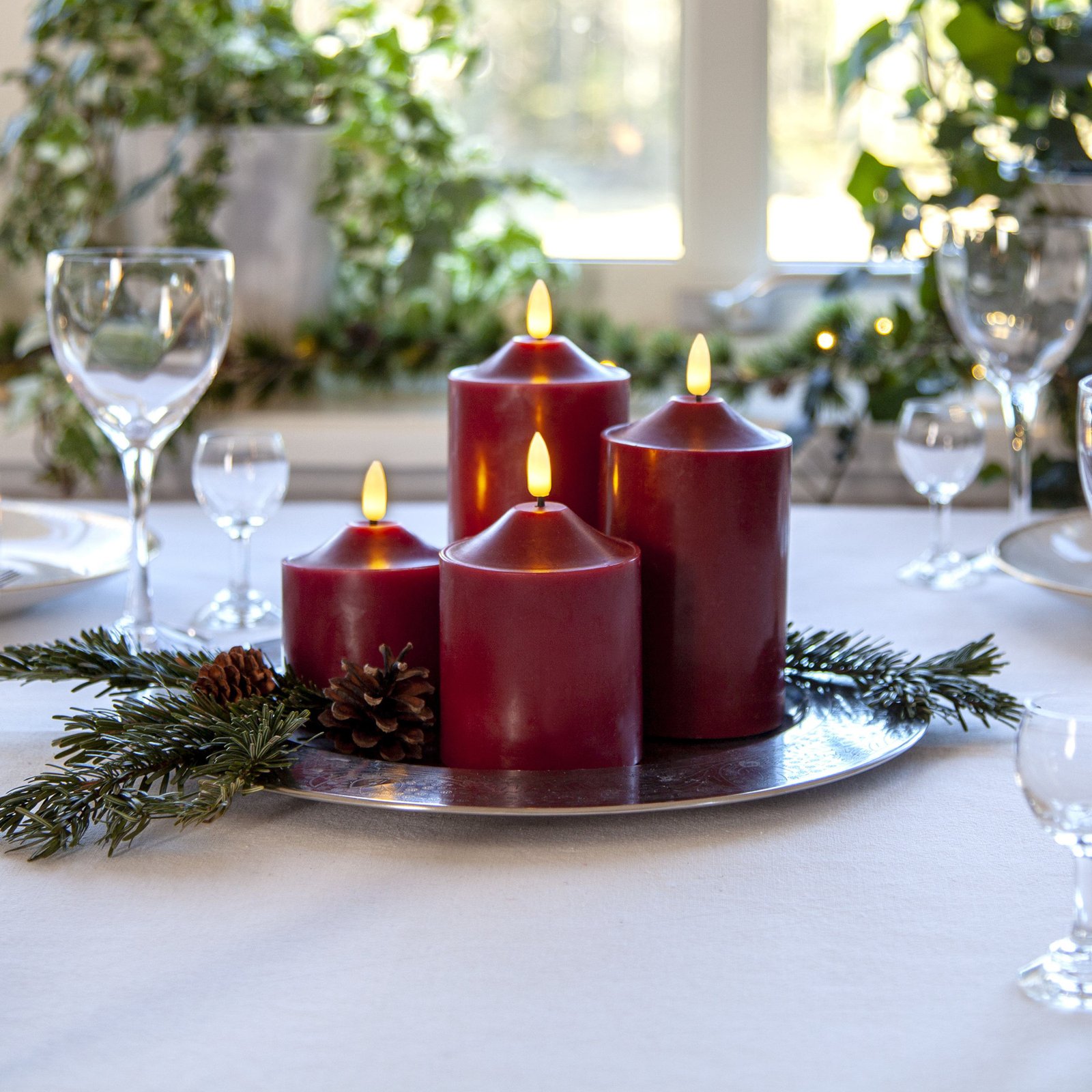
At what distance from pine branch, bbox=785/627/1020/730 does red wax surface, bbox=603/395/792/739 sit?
8cm

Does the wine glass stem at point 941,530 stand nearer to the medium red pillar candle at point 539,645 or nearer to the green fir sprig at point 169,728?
the green fir sprig at point 169,728

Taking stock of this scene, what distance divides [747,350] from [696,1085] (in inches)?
64.9

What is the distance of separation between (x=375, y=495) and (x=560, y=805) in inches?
7.2

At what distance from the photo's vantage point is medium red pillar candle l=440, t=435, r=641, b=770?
554 millimetres

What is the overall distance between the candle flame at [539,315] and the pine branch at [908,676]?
198 mm

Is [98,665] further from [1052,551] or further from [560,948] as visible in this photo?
[1052,551]

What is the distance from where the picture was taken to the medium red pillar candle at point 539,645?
0.55 meters

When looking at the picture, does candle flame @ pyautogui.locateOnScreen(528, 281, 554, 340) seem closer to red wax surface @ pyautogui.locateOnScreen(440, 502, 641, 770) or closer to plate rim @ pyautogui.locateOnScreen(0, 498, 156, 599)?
red wax surface @ pyautogui.locateOnScreen(440, 502, 641, 770)

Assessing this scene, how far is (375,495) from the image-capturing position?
2.11 feet

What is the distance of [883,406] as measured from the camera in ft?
5.15

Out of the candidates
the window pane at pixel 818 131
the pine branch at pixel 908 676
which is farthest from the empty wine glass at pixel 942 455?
the window pane at pixel 818 131

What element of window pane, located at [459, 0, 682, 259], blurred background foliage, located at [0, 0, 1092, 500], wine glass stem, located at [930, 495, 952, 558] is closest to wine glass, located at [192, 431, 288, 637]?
wine glass stem, located at [930, 495, 952, 558]

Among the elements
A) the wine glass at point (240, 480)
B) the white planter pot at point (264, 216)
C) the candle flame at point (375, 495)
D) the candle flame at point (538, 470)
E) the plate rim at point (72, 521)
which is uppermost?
the white planter pot at point (264, 216)

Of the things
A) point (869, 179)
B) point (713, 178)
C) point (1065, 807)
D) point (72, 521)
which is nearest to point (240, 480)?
point (72, 521)
